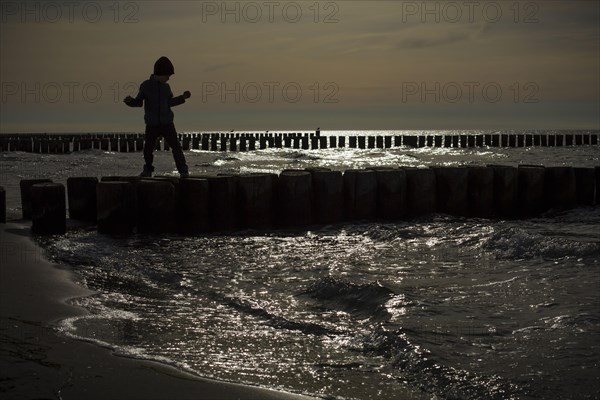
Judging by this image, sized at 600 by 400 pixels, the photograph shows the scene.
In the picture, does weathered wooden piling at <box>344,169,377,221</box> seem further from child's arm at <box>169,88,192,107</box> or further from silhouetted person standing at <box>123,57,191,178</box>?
child's arm at <box>169,88,192,107</box>

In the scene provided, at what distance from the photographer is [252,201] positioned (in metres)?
11.3

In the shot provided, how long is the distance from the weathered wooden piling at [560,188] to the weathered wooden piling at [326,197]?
4.06 m

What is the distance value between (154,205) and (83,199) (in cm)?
145

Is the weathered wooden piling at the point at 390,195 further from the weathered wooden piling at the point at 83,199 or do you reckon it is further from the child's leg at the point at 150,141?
the weathered wooden piling at the point at 83,199

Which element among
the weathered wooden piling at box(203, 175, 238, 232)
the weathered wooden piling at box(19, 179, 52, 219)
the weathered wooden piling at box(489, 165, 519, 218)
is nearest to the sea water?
the weathered wooden piling at box(203, 175, 238, 232)

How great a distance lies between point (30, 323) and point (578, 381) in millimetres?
3573

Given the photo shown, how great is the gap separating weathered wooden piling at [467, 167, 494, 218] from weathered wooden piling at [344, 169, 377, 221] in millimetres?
1860

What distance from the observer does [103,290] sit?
6.78 meters

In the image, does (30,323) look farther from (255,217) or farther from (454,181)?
(454,181)

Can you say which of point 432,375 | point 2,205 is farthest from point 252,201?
point 432,375

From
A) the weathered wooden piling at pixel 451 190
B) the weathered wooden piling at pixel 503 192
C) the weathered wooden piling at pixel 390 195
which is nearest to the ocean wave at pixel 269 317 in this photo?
the weathered wooden piling at pixel 390 195

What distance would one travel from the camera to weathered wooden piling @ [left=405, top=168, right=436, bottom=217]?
40.7 feet

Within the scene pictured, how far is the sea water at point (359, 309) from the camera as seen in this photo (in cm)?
438

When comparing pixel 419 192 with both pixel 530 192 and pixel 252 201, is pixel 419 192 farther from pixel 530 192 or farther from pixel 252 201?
pixel 252 201
